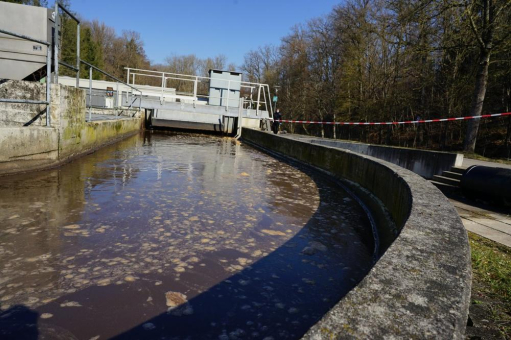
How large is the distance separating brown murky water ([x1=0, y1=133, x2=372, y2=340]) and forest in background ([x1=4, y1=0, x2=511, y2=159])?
41.2 feet

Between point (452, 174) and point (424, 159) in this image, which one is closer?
point (452, 174)

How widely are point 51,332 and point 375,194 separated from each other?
463 centimetres

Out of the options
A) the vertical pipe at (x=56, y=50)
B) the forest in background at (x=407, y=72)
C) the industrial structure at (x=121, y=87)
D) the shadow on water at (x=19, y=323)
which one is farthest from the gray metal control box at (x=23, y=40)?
the forest in background at (x=407, y=72)

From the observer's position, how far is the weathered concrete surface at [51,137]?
5414 millimetres

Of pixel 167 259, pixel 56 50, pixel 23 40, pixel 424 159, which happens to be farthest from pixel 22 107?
pixel 424 159

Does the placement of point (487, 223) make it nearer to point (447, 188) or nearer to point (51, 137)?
point (447, 188)

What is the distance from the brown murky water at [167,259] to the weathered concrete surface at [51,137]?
1.06 feet

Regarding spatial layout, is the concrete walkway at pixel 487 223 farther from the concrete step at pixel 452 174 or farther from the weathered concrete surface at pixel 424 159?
the weathered concrete surface at pixel 424 159

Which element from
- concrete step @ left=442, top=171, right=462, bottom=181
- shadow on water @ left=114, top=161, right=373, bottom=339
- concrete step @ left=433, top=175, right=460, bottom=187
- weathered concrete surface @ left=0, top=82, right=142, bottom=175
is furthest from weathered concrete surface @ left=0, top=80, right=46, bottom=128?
concrete step @ left=442, top=171, right=462, bottom=181

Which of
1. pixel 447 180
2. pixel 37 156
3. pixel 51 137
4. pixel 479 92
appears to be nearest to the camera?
pixel 37 156

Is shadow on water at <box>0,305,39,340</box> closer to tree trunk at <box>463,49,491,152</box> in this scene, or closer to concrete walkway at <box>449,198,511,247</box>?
concrete walkway at <box>449,198,511,247</box>

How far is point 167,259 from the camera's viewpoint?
2.93m

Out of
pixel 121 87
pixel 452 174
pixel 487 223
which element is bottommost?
pixel 487 223

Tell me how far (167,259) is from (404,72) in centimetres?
2597
